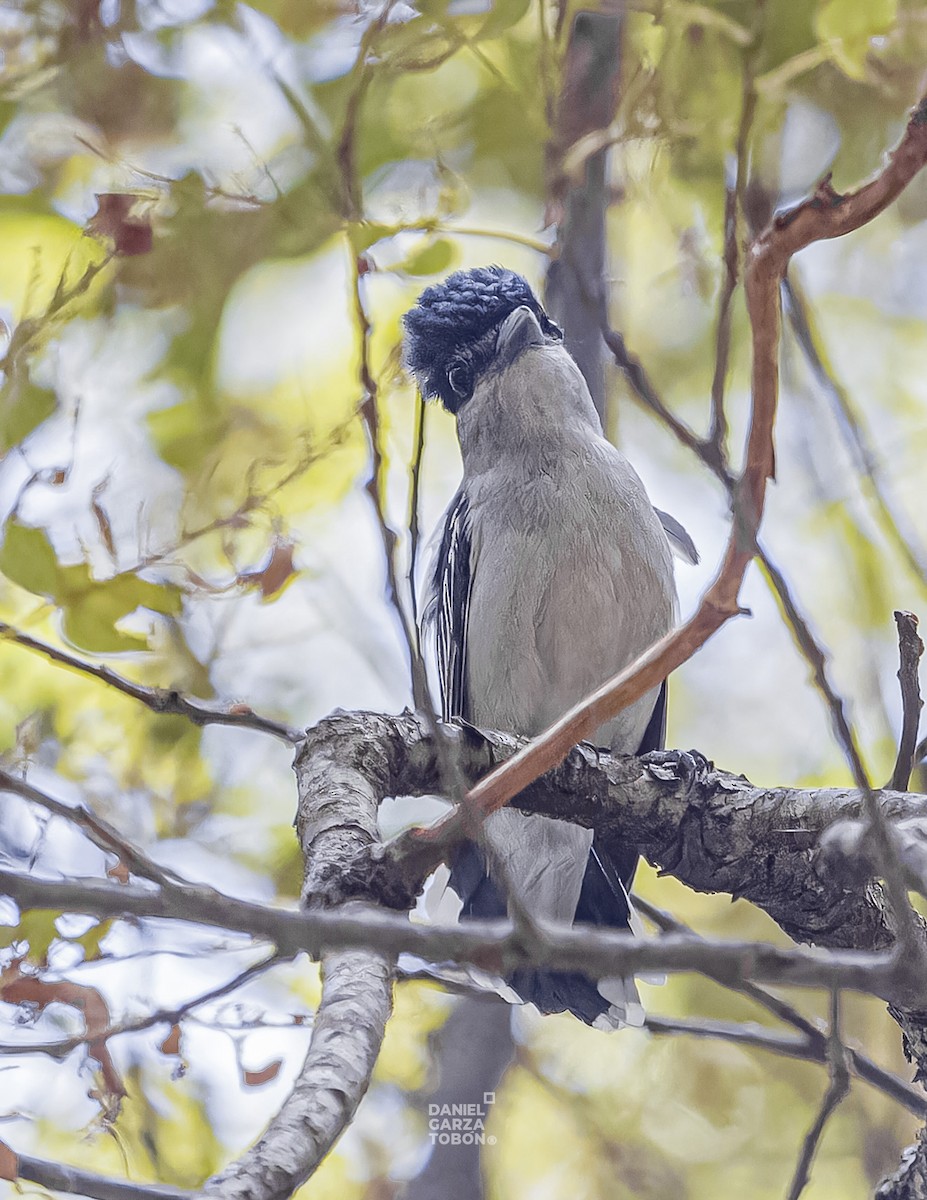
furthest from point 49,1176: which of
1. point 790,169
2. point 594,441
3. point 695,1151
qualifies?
point 790,169

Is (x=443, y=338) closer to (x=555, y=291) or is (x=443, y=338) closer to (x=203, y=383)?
(x=555, y=291)

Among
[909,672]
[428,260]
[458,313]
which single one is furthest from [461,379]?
[909,672]

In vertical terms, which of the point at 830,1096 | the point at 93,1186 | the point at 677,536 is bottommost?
the point at 93,1186

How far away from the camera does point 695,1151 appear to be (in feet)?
4.66

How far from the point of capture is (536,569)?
56.9 inches

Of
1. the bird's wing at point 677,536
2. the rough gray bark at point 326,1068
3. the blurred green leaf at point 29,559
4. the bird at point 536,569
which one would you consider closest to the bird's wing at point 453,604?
the bird at point 536,569

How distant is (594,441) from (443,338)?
26 cm

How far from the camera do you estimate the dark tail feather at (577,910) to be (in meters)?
1.28

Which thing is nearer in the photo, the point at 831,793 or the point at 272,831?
the point at 831,793

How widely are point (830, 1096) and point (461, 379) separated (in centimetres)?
103

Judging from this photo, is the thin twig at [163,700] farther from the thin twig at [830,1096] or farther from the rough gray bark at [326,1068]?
the thin twig at [830,1096]

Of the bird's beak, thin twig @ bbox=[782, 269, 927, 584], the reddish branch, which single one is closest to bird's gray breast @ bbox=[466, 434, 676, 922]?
the bird's beak

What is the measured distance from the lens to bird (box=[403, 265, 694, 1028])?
1401 millimetres

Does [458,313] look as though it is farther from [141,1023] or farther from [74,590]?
[141,1023]
